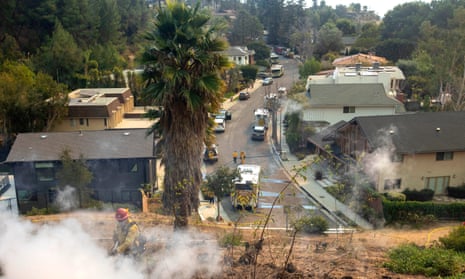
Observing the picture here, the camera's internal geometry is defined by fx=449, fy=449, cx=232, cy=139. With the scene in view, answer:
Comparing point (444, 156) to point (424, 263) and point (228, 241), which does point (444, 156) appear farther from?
point (228, 241)

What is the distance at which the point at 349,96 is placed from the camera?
85.3ft

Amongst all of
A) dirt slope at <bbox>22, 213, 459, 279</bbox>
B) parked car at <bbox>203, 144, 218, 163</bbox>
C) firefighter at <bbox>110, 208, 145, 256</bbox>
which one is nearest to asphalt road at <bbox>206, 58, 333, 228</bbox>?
parked car at <bbox>203, 144, 218, 163</bbox>

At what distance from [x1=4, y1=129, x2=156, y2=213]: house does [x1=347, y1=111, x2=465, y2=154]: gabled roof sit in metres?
8.36

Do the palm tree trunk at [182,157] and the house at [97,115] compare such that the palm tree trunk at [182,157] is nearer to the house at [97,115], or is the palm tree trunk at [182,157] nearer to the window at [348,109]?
the house at [97,115]

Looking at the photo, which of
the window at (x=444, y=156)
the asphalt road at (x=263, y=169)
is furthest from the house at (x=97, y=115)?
the window at (x=444, y=156)

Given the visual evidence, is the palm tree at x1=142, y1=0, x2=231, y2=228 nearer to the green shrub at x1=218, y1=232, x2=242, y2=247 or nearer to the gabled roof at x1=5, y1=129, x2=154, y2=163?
the green shrub at x1=218, y1=232, x2=242, y2=247

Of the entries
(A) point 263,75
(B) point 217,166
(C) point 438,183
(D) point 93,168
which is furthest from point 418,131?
(A) point 263,75

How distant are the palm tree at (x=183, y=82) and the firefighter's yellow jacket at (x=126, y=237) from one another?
2434 mm

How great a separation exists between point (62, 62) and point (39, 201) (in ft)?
70.9

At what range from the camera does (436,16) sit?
45.5 meters

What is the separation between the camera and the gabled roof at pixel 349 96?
25453 millimetres

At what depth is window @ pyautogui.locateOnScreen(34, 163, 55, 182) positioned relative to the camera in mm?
15891

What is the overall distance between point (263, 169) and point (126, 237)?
14.4 metres

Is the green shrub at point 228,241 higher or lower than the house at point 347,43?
lower
